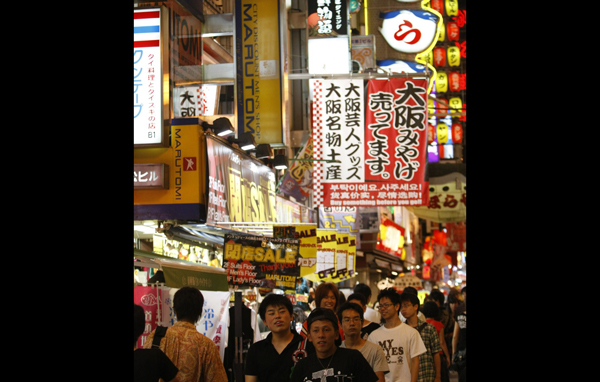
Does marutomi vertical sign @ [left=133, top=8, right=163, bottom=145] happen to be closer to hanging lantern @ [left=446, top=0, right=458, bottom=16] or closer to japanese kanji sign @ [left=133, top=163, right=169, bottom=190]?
japanese kanji sign @ [left=133, top=163, right=169, bottom=190]

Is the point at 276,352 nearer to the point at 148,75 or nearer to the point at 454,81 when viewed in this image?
Answer: the point at 148,75

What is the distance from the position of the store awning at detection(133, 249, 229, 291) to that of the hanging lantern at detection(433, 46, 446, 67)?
82.9ft

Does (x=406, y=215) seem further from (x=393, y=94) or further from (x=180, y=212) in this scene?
(x=180, y=212)

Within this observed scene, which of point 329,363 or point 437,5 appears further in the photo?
point 437,5

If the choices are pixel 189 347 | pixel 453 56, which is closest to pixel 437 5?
pixel 453 56

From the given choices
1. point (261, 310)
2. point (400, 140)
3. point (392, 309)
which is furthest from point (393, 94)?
point (261, 310)

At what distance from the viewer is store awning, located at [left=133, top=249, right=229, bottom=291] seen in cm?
780

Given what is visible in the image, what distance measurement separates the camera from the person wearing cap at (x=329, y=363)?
480cm

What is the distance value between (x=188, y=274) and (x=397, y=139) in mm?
5204

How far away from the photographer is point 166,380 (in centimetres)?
513

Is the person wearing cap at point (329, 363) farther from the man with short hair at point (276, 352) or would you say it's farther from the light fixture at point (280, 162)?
the light fixture at point (280, 162)

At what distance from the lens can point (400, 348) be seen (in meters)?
6.89

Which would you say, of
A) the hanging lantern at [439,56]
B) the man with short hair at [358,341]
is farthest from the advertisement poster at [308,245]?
the hanging lantern at [439,56]
